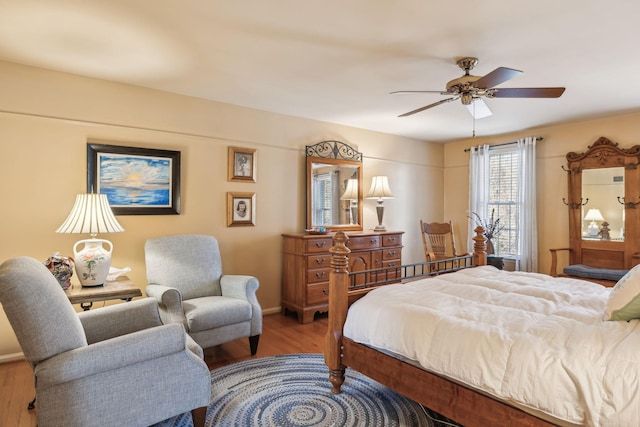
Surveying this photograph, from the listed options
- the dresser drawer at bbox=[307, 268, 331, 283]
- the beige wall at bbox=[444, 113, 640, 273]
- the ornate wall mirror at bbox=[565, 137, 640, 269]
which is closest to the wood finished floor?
the dresser drawer at bbox=[307, 268, 331, 283]

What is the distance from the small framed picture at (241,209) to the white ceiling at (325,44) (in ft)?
3.33

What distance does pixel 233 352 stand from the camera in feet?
10.2

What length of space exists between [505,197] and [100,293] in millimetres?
5158

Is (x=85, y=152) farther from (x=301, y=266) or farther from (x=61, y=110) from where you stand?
(x=301, y=266)

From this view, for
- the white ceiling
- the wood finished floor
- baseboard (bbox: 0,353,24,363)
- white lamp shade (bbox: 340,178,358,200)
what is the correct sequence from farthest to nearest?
white lamp shade (bbox: 340,178,358,200) → baseboard (bbox: 0,353,24,363) → the wood finished floor → the white ceiling

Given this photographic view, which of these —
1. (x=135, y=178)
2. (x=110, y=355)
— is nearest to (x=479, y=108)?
(x=135, y=178)

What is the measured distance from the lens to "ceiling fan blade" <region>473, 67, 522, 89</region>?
2.19 m

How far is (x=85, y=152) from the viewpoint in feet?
10.2

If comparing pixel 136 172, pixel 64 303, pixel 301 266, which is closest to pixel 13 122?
pixel 136 172

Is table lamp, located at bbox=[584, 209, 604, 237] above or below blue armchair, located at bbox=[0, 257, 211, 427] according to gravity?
above

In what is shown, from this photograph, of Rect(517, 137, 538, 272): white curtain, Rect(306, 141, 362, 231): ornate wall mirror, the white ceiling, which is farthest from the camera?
Rect(517, 137, 538, 272): white curtain

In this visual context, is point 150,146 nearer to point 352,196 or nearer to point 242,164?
point 242,164

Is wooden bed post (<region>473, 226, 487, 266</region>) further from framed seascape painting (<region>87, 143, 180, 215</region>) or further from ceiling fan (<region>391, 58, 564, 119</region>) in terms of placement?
framed seascape painting (<region>87, 143, 180, 215</region>)

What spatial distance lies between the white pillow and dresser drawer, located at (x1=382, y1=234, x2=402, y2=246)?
2883mm
